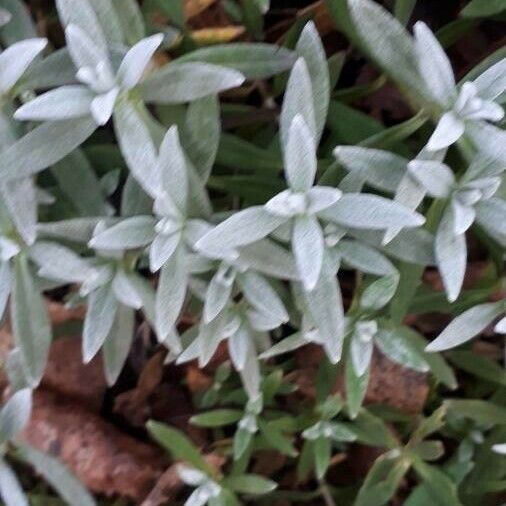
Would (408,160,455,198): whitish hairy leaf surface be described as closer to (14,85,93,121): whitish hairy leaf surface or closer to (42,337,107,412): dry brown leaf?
(14,85,93,121): whitish hairy leaf surface

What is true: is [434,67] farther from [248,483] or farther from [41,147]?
[248,483]

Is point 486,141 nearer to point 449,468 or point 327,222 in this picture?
point 327,222

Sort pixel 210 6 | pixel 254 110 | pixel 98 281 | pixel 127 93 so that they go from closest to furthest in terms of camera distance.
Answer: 1. pixel 127 93
2. pixel 98 281
3. pixel 254 110
4. pixel 210 6

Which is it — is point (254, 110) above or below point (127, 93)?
below

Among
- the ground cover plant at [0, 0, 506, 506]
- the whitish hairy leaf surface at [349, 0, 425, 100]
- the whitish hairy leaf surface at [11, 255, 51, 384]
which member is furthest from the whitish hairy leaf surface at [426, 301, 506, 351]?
the whitish hairy leaf surface at [11, 255, 51, 384]

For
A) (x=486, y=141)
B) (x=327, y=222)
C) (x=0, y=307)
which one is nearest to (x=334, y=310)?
(x=327, y=222)

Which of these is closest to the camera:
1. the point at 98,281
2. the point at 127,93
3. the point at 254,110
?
the point at 127,93

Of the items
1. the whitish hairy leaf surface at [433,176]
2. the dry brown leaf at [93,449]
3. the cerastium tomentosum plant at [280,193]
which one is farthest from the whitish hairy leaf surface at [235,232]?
the dry brown leaf at [93,449]

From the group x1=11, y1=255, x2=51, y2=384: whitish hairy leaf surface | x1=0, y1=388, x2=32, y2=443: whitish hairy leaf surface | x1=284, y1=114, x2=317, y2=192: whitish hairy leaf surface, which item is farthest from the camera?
x1=0, y1=388, x2=32, y2=443: whitish hairy leaf surface
